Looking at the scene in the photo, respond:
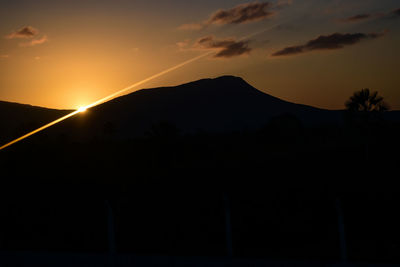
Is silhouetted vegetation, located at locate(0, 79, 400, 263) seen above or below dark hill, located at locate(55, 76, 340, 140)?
below

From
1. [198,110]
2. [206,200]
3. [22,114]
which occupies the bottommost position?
[206,200]

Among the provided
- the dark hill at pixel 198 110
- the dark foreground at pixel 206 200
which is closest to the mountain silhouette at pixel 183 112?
the dark hill at pixel 198 110

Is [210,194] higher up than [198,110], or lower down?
lower down

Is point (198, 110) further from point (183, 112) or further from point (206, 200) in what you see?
point (206, 200)

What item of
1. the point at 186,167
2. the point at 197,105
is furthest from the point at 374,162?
the point at 197,105

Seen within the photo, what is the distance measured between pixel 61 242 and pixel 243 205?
8.05m

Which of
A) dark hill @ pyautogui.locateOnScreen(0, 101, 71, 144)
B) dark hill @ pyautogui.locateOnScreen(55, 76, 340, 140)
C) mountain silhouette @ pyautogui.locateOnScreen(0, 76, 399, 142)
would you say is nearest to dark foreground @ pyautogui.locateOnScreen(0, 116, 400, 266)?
mountain silhouette @ pyautogui.locateOnScreen(0, 76, 399, 142)

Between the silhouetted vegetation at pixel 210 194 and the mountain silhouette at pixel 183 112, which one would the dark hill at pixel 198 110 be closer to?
the mountain silhouette at pixel 183 112

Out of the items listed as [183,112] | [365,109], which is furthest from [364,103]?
[183,112]

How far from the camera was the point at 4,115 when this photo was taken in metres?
120

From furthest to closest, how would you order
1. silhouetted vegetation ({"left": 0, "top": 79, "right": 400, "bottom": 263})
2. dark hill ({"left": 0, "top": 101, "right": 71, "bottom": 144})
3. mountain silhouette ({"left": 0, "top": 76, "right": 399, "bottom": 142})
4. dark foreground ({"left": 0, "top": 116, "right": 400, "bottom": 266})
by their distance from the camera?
dark hill ({"left": 0, "top": 101, "right": 71, "bottom": 144})
mountain silhouette ({"left": 0, "top": 76, "right": 399, "bottom": 142})
silhouetted vegetation ({"left": 0, "top": 79, "right": 400, "bottom": 263})
dark foreground ({"left": 0, "top": 116, "right": 400, "bottom": 266})

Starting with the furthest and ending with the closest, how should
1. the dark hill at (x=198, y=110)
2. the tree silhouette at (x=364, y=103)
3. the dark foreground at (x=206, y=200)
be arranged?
the dark hill at (x=198, y=110) < the tree silhouette at (x=364, y=103) < the dark foreground at (x=206, y=200)

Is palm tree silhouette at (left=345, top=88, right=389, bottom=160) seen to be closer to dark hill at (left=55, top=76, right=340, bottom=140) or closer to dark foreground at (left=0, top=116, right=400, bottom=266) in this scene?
dark foreground at (left=0, top=116, right=400, bottom=266)

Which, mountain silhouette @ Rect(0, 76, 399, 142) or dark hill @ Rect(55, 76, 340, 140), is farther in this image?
dark hill @ Rect(55, 76, 340, 140)
